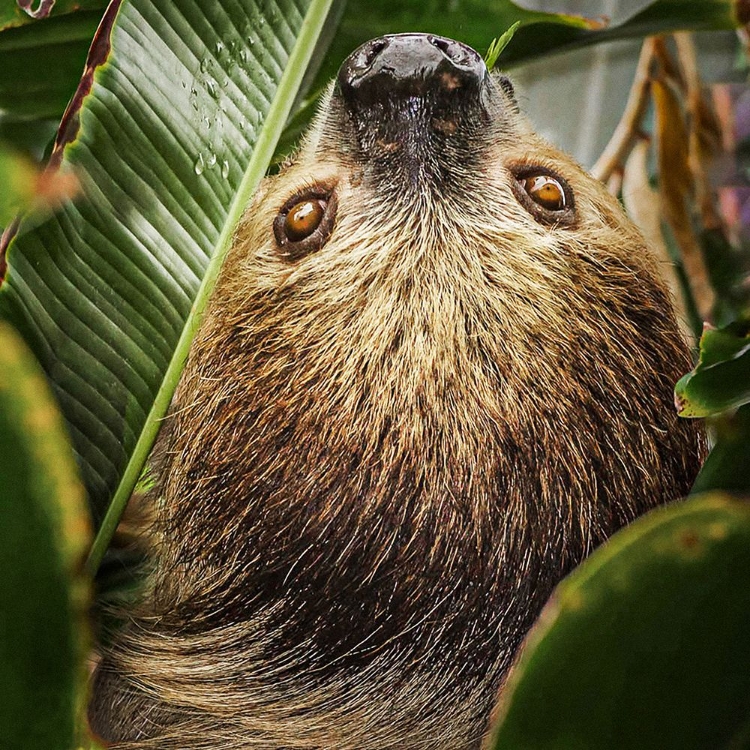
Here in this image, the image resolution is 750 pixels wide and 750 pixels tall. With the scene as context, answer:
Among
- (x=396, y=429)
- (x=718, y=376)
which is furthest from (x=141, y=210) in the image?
(x=718, y=376)

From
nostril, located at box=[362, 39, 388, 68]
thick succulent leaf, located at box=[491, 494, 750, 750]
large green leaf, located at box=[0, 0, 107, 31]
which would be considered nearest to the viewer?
thick succulent leaf, located at box=[491, 494, 750, 750]

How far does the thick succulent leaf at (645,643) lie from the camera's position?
35 cm

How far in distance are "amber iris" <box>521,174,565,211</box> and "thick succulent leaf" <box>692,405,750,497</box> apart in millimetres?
179

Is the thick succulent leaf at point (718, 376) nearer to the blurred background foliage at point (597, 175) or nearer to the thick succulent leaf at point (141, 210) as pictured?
the blurred background foliage at point (597, 175)

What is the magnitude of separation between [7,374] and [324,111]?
26 cm

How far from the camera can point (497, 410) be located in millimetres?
461

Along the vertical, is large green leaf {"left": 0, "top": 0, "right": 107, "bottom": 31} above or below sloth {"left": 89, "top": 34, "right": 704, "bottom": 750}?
above

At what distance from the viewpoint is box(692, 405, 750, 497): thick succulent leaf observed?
45 centimetres

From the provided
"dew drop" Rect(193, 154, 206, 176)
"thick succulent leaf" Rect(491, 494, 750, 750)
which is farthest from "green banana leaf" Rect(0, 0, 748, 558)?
"thick succulent leaf" Rect(491, 494, 750, 750)

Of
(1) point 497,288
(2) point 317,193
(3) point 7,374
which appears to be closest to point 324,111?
(2) point 317,193

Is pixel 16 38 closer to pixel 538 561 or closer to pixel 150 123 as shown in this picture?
pixel 150 123

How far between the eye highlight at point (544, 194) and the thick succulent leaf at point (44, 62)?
1.19ft

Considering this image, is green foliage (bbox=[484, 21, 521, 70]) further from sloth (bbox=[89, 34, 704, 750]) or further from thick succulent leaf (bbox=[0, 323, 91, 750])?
thick succulent leaf (bbox=[0, 323, 91, 750])

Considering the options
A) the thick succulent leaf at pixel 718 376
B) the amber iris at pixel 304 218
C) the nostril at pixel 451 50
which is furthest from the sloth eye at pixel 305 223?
the thick succulent leaf at pixel 718 376
